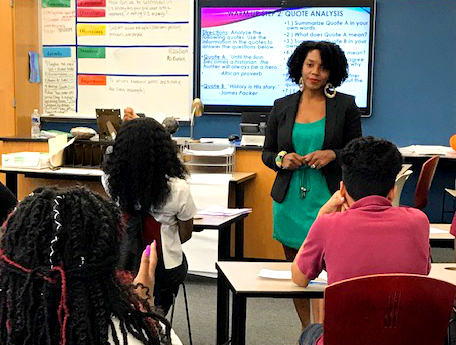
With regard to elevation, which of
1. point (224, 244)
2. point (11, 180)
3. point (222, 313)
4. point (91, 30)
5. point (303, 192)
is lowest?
point (222, 313)

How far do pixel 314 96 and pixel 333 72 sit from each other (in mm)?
142

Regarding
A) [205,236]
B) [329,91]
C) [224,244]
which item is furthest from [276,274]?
[205,236]

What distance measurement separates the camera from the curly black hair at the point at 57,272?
1130mm

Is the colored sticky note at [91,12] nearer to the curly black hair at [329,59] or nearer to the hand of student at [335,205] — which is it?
the curly black hair at [329,59]

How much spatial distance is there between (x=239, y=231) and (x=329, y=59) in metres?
2.01

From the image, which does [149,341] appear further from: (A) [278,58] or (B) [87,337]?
A: (A) [278,58]

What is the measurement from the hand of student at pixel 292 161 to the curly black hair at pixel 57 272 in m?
1.94

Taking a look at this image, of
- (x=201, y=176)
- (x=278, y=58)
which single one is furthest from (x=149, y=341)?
(x=278, y=58)

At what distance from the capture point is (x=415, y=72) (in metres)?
5.95

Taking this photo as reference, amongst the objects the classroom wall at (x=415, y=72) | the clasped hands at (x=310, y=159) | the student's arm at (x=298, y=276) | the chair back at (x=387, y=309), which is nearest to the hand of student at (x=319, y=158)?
the clasped hands at (x=310, y=159)

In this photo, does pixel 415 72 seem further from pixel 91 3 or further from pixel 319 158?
pixel 319 158

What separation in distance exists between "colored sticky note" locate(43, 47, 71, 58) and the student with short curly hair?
407 cm

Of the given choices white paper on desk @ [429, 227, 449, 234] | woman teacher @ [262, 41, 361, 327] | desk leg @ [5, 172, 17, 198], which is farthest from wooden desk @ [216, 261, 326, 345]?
desk leg @ [5, 172, 17, 198]

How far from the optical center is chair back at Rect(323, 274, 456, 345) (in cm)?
177
